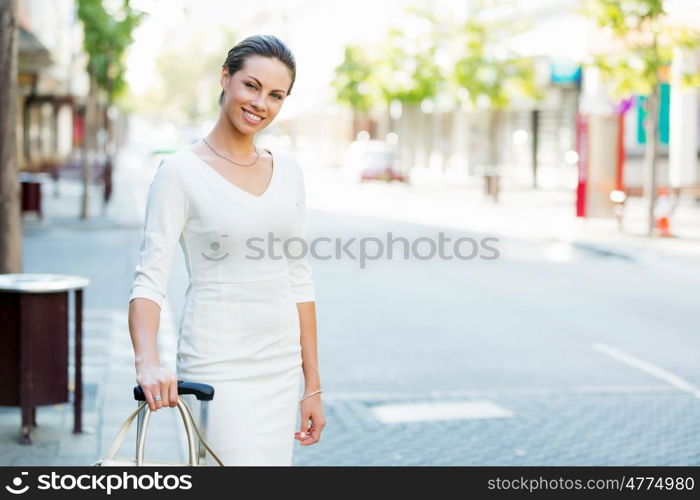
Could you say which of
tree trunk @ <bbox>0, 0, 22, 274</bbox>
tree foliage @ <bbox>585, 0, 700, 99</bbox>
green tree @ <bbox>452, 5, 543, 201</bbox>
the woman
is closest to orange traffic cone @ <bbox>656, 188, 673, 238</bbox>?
tree foliage @ <bbox>585, 0, 700, 99</bbox>

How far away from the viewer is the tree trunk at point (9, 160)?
852 cm

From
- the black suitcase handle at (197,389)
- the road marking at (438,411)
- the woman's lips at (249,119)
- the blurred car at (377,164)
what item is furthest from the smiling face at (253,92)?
the blurred car at (377,164)

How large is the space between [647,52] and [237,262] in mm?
20516

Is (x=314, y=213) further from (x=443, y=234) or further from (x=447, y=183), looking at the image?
(x=447, y=183)

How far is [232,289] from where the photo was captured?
3.31 metres

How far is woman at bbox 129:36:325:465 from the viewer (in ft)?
10.8

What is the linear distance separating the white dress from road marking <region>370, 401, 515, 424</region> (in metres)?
4.54

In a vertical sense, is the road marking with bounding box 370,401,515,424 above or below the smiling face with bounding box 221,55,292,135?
below

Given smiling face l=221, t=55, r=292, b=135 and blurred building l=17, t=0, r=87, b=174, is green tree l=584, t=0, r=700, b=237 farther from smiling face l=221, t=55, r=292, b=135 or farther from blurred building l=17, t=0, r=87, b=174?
smiling face l=221, t=55, r=292, b=135

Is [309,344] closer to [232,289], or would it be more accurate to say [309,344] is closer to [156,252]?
[232,289]

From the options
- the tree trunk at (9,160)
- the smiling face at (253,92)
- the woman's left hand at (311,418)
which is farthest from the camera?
the tree trunk at (9,160)

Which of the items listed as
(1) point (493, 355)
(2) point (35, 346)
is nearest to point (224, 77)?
(2) point (35, 346)

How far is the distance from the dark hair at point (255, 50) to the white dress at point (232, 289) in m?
0.27

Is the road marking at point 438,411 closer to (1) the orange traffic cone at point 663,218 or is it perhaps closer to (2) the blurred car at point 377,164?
(1) the orange traffic cone at point 663,218
